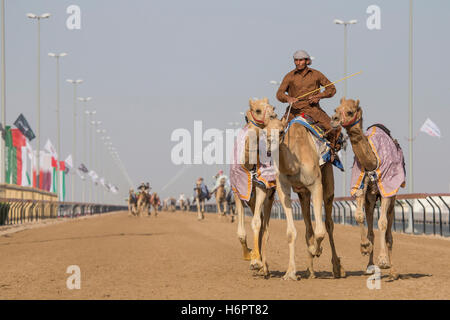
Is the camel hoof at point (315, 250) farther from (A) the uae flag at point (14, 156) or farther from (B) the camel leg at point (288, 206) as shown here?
(A) the uae flag at point (14, 156)

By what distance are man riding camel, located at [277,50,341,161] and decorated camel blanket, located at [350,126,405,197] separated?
1.83 feet

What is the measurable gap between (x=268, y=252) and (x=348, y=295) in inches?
340

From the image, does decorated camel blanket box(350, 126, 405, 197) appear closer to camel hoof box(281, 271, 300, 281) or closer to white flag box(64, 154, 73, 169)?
camel hoof box(281, 271, 300, 281)

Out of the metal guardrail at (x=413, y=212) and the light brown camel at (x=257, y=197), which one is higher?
the light brown camel at (x=257, y=197)

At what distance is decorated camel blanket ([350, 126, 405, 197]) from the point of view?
12.9 m

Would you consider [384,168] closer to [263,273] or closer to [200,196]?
[263,273]

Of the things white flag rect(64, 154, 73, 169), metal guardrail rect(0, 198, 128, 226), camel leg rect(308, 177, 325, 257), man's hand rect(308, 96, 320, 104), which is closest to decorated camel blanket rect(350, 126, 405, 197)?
camel leg rect(308, 177, 325, 257)

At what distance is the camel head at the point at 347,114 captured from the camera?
497 inches

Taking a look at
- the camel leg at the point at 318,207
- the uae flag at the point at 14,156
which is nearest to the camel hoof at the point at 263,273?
the camel leg at the point at 318,207

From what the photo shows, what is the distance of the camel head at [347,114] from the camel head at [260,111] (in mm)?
875

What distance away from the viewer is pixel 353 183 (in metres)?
13.1

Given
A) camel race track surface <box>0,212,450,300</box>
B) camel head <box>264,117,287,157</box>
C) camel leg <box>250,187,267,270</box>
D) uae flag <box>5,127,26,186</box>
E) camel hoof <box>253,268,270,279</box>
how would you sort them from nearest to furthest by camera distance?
camel race track surface <box>0,212,450,300</box> → camel head <box>264,117,287,157</box> → camel leg <box>250,187,267,270</box> → camel hoof <box>253,268,270,279</box> → uae flag <box>5,127,26,186</box>
